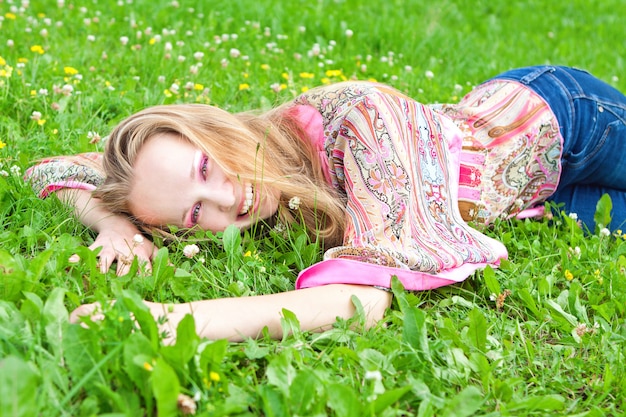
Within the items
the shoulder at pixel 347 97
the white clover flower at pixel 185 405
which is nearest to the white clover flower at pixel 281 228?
the shoulder at pixel 347 97

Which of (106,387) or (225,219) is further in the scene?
(225,219)

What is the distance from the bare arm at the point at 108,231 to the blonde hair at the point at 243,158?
0.06m

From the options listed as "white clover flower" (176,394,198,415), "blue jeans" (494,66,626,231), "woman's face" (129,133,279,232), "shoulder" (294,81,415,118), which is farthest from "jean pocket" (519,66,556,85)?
"white clover flower" (176,394,198,415)

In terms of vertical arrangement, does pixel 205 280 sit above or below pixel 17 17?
below

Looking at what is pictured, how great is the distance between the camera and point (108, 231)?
2.80 m

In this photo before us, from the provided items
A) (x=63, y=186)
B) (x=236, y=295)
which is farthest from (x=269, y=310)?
(x=63, y=186)

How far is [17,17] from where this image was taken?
16.4ft

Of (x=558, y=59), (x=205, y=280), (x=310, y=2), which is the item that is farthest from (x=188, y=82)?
(x=558, y=59)

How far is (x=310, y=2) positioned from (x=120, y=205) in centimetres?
408

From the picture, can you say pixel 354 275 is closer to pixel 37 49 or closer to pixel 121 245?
pixel 121 245

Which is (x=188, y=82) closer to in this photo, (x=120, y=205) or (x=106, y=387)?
(x=120, y=205)

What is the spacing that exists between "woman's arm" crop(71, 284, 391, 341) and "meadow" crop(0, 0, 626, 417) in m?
0.05

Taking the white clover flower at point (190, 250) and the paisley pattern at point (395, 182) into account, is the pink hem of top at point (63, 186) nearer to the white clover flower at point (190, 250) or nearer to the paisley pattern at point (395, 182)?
the white clover flower at point (190, 250)

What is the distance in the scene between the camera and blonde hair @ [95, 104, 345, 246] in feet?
8.97
